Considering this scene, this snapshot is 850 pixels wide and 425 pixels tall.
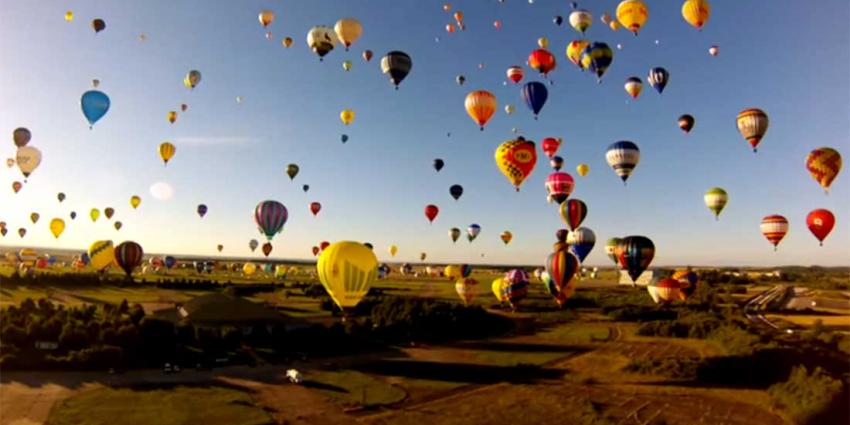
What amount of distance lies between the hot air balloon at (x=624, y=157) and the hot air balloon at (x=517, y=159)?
6.27m

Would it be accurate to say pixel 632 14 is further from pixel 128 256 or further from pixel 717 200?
pixel 128 256

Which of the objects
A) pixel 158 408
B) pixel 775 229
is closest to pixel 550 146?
pixel 775 229

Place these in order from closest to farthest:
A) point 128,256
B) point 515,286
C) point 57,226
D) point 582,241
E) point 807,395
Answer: point 807,395
point 515,286
point 128,256
point 582,241
point 57,226

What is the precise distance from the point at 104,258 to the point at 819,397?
202ft

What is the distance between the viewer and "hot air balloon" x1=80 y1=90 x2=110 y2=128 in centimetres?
3891

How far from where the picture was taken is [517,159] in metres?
38.6

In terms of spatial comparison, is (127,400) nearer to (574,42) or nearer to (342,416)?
(342,416)

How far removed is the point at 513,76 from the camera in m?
43.9

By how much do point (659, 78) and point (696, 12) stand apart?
5.75 meters

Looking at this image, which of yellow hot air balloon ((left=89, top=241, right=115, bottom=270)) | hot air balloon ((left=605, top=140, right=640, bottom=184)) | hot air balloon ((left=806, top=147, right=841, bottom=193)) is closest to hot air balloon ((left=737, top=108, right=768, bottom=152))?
hot air balloon ((left=806, top=147, right=841, bottom=193))

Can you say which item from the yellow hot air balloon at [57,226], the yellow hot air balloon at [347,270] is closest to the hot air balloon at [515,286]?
the yellow hot air balloon at [347,270]

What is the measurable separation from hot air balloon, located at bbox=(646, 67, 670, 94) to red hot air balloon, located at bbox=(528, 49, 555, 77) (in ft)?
23.8

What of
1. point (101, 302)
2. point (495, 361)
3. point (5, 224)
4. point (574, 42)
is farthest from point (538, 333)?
point (5, 224)

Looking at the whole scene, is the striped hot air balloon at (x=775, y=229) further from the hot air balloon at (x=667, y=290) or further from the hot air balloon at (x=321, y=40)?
the hot air balloon at (x=321, y=40)
